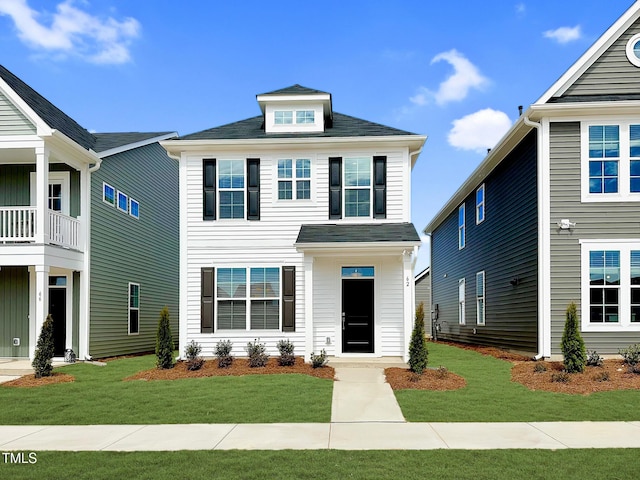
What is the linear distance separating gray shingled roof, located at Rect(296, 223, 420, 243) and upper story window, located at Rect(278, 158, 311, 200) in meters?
0.91

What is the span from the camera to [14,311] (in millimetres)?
16656

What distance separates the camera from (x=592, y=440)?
7863 mm

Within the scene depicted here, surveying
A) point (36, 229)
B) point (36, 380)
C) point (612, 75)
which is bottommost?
point (36, 380)

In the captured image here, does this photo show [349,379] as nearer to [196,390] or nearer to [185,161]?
[196,390]

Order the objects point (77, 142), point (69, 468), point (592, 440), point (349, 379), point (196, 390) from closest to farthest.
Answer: point (69, 468) < point (592, 440) < point (196, 390) < point (349, 379) < point (77, 142)

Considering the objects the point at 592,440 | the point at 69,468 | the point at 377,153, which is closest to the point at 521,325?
the point at 377,153

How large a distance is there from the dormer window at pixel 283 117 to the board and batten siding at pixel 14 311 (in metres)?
8.05

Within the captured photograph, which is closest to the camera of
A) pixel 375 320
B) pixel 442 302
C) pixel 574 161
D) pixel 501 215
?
pixel 574 161

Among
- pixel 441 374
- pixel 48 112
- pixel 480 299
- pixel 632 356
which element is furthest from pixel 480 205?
pixel 48 112

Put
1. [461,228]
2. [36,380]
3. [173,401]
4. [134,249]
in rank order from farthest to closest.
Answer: [461,228] < [134,249] < [36,380] < [173,401]

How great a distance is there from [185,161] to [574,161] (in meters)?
9.63

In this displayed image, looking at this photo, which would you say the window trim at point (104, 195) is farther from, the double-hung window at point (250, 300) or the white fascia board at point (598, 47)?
the white fascia board at point (598, 47)

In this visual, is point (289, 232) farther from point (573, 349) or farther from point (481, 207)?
point (481, 207)

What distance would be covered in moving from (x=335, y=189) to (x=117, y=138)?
897 centimetres
